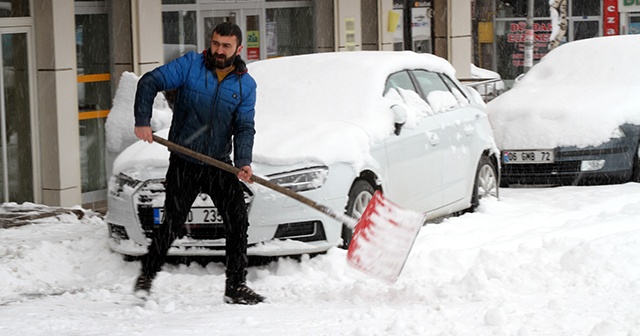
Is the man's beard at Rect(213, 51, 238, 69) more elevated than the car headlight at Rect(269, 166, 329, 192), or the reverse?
the man's beard at Rect(213, 51, 238, 69)

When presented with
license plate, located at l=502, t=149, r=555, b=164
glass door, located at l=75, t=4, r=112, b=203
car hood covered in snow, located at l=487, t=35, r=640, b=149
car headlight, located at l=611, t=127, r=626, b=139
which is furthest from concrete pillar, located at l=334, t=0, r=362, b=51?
car headlight, located at l=611, t=127, r=626, b=139

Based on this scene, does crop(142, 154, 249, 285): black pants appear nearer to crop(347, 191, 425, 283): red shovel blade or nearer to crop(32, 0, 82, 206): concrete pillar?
crop(347, 191, 425, 283): red shovel blade

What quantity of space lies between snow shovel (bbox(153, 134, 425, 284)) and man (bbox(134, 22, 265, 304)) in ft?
0.78

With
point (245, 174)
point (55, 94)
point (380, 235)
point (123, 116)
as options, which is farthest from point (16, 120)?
point (380, 235)

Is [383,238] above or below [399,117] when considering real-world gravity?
below

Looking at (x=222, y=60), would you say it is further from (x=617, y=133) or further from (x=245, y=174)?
(x=617, y=133)

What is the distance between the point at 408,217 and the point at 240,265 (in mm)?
1083

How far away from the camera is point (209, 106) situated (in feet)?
24.5

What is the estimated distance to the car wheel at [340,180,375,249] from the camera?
8.79 m

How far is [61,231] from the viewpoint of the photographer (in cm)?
1051

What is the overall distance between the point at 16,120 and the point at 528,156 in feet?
17.6

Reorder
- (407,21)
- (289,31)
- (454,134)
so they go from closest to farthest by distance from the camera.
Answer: (454,134), (289,31), (407,21)

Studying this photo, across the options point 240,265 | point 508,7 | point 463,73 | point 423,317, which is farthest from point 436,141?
Result: point 508,7

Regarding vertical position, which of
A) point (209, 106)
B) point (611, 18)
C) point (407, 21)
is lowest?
point (209, 106)
